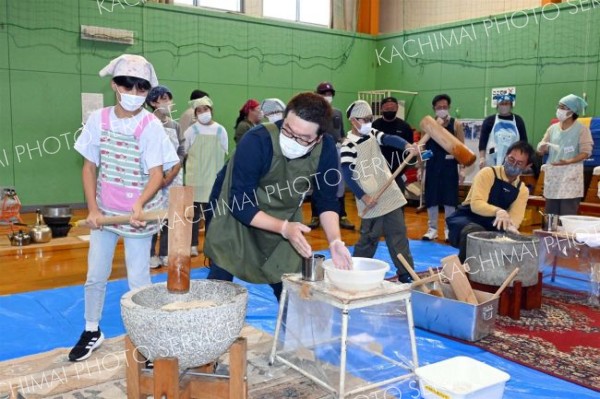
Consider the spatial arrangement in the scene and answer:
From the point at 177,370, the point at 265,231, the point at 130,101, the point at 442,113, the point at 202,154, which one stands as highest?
the point at 442,113

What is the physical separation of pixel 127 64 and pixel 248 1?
6283 mm

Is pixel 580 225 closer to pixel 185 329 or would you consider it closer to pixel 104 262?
pixel 104 262

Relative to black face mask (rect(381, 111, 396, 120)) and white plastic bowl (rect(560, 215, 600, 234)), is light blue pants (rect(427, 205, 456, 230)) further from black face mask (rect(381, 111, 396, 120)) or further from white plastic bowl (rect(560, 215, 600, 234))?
white plastic bowl (rect(560, 215, 600, 234))

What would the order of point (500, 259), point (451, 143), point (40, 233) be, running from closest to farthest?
point (500, 259) < point (451, 143) < point (40, 233)

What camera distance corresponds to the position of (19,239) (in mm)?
4355

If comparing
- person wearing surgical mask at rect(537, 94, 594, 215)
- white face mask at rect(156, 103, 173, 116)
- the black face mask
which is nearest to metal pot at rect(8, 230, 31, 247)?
white face mask at rect(156, 103, 173, 116)

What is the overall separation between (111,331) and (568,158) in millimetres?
3533

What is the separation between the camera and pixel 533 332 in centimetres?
280

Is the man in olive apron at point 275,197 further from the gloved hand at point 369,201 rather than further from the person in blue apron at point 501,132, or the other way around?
the person in blue apron at point 501,132

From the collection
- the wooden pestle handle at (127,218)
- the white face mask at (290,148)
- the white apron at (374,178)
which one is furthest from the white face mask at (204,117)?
the white face mask at (290,148)

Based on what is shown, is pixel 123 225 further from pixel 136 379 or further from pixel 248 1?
pixel 248 1

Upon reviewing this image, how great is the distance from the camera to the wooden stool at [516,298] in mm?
2982

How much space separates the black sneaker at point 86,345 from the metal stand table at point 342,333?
0.71 metres

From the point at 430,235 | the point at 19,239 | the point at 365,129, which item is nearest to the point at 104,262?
the point at 365,129
